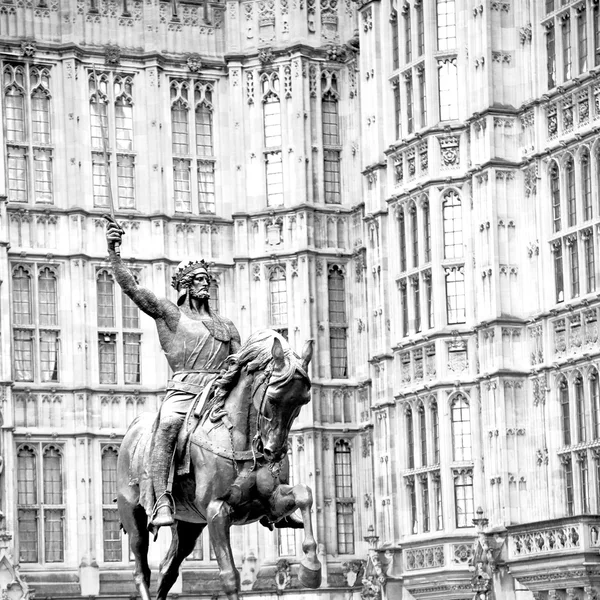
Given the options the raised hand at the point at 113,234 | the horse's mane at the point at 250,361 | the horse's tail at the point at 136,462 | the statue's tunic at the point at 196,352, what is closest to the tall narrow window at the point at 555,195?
the horse's tail at the point at 136,462

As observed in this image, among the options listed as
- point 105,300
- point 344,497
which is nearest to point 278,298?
point 105,300

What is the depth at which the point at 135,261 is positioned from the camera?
4506cm

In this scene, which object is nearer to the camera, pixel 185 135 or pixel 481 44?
pixel 481 44

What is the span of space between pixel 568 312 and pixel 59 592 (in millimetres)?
13572

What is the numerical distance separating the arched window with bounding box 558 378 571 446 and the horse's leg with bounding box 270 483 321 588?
70.3ft

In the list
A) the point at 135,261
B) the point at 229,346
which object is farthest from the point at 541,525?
the point at 229,346

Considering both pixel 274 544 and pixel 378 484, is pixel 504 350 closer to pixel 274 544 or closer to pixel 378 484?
pixel 378 484

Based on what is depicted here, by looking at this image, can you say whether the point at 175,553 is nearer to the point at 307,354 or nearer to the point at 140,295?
the point at 140,295

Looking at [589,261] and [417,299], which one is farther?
[417,299]

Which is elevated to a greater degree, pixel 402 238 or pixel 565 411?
pixel 402 238

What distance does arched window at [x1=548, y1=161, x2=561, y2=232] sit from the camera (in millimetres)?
37500

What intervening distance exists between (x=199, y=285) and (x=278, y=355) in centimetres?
205

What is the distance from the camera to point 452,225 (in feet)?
131

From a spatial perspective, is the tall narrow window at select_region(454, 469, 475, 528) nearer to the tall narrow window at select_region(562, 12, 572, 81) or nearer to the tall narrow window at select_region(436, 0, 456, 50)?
the tall narrow window at select_region(562, 12, 572, 81)
